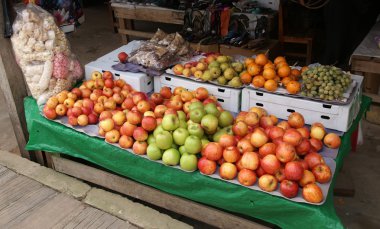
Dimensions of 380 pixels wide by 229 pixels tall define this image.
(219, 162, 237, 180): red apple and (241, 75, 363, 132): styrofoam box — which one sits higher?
(241, 75, 363, 132): styrofoam box

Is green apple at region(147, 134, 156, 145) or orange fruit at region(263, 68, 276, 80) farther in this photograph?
orange fruit at region(263, 68, 276, 80)

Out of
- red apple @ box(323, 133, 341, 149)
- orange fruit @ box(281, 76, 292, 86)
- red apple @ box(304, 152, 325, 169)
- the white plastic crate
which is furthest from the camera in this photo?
the white plastic crate

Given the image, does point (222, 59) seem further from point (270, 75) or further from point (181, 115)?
point (181, 115)

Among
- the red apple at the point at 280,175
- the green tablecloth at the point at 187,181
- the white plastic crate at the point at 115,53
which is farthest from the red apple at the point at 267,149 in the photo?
the white plastic crate at the point at 115,53

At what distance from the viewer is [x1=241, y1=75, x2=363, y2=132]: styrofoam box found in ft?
8.27

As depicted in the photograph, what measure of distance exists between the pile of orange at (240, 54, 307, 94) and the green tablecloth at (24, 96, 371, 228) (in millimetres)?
531

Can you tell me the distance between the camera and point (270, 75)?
9.01ft

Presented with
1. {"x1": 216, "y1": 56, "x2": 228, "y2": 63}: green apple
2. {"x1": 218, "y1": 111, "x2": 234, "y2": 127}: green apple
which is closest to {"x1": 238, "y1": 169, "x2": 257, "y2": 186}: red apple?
{"x1": 218, "y1": 111, "x2": 234, "y2": 127}: green apple

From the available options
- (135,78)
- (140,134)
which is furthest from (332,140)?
(135,78)

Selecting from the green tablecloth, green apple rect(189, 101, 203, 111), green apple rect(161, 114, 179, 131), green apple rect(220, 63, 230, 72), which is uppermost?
green apple rect(220, 63, 230, 72)

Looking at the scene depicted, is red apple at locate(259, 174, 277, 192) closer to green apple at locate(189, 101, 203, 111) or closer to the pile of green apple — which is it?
the pile of green apple

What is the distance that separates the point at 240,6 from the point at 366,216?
3.93 meters

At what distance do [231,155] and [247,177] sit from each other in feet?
0.54

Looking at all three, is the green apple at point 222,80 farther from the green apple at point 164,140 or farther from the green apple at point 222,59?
the green apple at point 164,140
